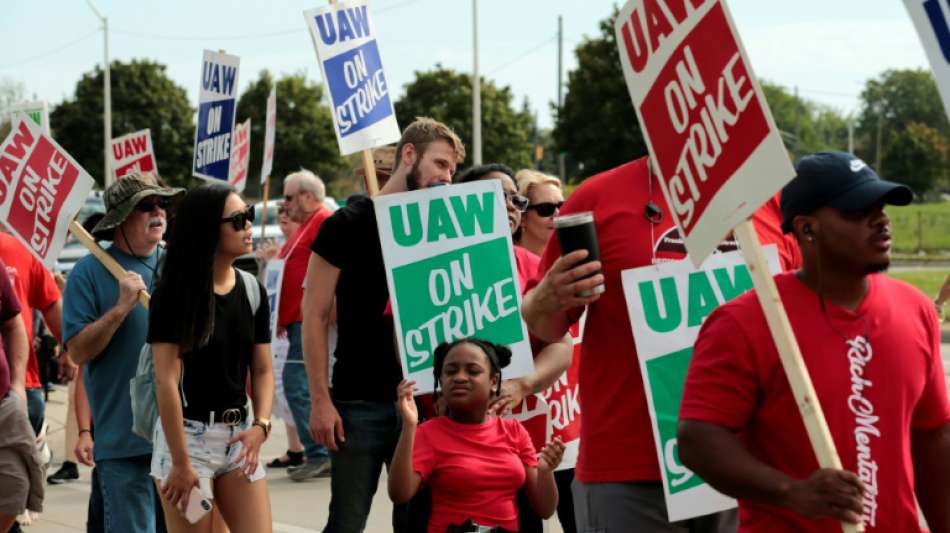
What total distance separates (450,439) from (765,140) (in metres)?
2.30

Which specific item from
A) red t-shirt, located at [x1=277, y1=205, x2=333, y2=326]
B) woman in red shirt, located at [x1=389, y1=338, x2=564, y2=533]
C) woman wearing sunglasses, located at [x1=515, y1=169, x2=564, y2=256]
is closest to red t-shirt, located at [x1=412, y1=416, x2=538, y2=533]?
woman in red shirt, located at [x1=389, y1=338, x2=564, y2=533]

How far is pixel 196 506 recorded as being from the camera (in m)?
5.11

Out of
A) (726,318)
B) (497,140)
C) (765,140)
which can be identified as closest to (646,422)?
(726,318)

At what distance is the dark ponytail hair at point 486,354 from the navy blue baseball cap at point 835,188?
203 centimetres

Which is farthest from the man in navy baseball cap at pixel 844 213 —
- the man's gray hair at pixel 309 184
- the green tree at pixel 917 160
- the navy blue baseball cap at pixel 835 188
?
the green tree at pixel 917 160

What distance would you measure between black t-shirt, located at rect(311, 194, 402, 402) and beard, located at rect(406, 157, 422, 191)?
0.17m

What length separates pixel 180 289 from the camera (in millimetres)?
5152

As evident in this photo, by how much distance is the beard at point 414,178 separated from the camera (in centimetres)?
574

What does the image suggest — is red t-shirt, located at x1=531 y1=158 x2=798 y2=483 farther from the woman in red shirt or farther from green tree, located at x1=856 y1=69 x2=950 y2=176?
green tree, located at x1=856 y1=69 x2=950 y2=176

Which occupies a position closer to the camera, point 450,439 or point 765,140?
point 765,140

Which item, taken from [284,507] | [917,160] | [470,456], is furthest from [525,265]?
[917,160]

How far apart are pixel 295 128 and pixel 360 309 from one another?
62645 millimetres

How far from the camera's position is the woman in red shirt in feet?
16.6

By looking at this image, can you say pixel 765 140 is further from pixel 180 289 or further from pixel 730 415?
pixel 180 289
